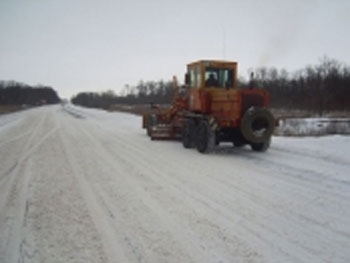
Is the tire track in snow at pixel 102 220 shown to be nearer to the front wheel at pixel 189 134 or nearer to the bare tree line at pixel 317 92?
the front wheel at pixel 189 134

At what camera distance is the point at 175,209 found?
6566 millimetres

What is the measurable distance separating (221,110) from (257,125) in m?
1.27

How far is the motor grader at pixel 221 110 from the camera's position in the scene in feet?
42.7

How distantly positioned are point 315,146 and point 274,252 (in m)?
10.0

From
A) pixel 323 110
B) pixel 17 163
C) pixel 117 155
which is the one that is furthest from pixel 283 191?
pixel 323 110

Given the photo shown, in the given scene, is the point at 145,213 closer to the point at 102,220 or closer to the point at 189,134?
the point at 102,220

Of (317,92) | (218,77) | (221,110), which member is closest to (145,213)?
(221,110)

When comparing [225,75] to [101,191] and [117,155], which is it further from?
[101,191]

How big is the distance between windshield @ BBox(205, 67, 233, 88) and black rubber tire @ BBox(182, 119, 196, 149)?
5.09 ft

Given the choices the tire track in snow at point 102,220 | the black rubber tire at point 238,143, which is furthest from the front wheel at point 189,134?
the tire track in snow at point 102,220

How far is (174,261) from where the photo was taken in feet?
14.9

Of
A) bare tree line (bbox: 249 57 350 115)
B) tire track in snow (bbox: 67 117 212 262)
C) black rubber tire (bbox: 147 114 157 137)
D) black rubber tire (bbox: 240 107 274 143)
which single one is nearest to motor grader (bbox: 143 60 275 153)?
black rubber tire (bbox: 240 107 274 143)

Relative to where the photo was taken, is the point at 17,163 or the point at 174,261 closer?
the point at 174,261

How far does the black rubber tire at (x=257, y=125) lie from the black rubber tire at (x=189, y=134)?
7.74 ft
